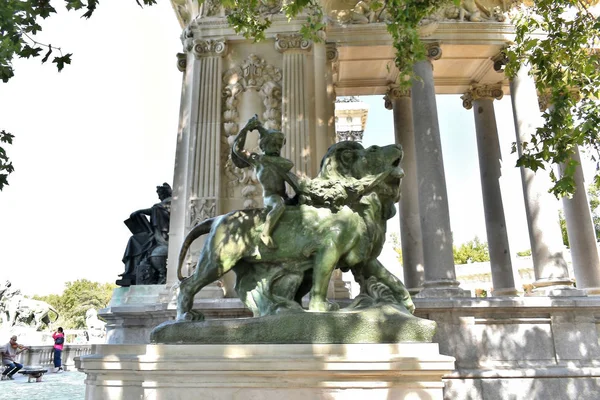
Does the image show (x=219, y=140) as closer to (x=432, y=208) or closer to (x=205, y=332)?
(x=432, y=208)

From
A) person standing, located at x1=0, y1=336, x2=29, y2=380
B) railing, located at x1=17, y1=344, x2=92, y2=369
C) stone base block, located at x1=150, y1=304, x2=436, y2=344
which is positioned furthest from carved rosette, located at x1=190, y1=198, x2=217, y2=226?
railing, located at x1=17, y1=344, x2=92, y2=369

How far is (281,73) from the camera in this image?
40.0ft

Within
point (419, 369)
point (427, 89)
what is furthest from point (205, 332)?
point (427, 89)

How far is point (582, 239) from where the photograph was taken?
47.2 feet

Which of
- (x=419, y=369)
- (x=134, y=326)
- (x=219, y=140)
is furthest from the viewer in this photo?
(x=219, y=140)

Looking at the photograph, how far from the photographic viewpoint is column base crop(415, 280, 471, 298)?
1091 cm

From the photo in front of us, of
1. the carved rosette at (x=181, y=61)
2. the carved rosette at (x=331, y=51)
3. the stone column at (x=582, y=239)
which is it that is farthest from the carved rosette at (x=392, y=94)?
the carved rosette at (x=181, y=61)

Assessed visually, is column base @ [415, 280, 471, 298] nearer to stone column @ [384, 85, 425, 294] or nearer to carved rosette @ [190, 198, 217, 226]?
stone column @ [384, 85, 425, 294]

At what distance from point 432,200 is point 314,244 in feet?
24.8

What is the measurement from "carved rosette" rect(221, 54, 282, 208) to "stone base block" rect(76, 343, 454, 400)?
22.7 ft

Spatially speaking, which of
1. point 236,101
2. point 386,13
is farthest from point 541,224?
point 236,101

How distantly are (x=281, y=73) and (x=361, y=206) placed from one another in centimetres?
764

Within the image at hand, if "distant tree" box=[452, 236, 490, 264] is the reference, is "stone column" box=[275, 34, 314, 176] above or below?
below

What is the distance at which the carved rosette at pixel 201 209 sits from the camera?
36.2 ft
